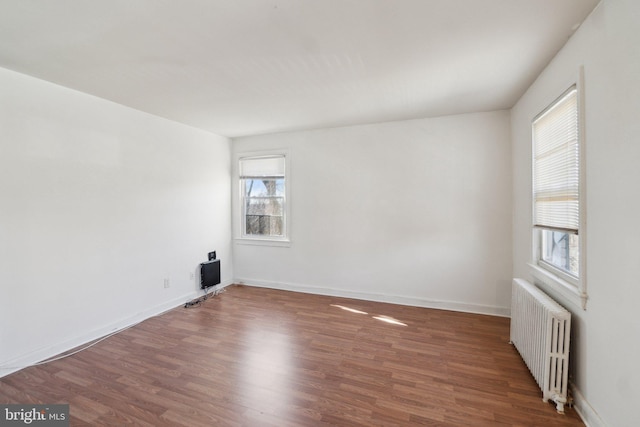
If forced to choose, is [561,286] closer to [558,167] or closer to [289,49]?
[558,167]

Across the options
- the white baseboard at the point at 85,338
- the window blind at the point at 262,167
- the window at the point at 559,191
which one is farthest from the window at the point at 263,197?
the window at the point at 559,191

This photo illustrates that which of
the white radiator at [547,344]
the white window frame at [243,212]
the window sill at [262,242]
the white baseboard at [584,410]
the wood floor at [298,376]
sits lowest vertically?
the wood floor at [298,376]

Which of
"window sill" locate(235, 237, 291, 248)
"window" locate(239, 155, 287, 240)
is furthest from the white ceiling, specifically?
"window sill" locate(235, 237, 291, 248)

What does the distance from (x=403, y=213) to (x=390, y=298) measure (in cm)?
126

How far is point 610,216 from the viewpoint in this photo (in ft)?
5.21

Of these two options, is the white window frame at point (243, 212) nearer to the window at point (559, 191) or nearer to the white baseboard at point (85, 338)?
the white baseboard at point (85, 338)

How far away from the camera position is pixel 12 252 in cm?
242

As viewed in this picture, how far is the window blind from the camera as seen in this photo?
4.70m

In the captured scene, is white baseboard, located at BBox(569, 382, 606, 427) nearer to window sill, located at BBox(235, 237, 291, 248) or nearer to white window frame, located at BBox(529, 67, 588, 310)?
white window frame, located at BBox(529, 67, 588, 310)

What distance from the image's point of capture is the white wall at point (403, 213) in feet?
11.7

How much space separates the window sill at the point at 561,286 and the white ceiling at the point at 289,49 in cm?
179

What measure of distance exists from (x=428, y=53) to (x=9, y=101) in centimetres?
357

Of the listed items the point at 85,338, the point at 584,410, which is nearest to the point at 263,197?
the point at 85,338

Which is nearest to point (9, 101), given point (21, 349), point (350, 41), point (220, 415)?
point (21, 349)
